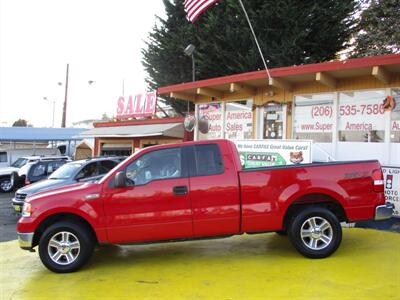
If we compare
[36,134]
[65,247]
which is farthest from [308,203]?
[36,134]

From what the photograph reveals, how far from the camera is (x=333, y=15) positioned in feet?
53.3

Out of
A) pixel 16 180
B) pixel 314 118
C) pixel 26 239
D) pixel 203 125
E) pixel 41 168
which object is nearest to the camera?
pixel 26 239

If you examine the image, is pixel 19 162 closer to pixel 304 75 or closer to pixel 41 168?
pixel 41 168

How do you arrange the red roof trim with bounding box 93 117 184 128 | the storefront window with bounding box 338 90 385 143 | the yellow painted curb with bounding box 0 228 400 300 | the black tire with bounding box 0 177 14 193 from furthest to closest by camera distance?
the black tire with bounding box 0 177 14 193, the red roof trim with bounding box 93 117 184 128, the storefront window with bounding box 338 90 385 143, the yellow painted curb with bounding box 0 228 400 300

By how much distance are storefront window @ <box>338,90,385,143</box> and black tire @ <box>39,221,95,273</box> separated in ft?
20.9

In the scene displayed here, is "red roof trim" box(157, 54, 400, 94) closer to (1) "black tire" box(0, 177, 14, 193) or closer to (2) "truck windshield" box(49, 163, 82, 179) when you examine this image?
(2) "truck windshield" box(49, 163, 82, 179)

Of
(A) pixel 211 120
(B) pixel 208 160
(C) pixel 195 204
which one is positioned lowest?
(C) pixel 195 204

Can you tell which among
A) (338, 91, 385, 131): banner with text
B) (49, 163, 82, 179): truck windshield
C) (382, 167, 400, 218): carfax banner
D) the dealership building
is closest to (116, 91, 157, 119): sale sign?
the dealership building

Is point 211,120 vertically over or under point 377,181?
over

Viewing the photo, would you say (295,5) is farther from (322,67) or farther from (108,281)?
(108,281)

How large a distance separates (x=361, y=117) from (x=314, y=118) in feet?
3.90

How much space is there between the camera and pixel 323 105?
34.2 ft

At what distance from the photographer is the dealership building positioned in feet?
30.2

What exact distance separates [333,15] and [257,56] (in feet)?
10.2
